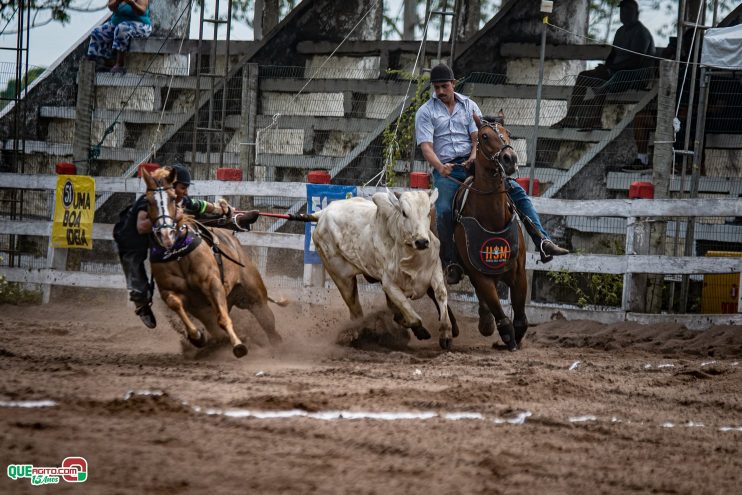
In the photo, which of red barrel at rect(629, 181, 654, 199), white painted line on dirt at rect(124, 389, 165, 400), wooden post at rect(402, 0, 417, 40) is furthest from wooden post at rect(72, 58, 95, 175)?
wooden post at rect(402, 0, 417, 40)

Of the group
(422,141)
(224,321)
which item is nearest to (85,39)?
(422,141)

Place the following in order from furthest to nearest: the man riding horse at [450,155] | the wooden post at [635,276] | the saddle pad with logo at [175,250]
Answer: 1. the wooden post at [635,276]
2. the man riding horse at [450,155]
3. the saddle pad with logo at [175,250]

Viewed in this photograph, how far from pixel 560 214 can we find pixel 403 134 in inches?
141

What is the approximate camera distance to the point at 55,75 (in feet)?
61.9

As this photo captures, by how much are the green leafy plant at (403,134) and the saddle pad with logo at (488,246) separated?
14.8 feet

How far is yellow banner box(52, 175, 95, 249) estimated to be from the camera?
13.5 metres

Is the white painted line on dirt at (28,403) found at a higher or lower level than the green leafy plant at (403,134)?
lower

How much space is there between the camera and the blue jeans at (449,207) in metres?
9.94

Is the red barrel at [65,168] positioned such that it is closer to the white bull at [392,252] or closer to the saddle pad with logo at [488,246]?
the white bull at [392,252]

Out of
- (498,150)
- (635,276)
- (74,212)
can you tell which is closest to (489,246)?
(498,150)

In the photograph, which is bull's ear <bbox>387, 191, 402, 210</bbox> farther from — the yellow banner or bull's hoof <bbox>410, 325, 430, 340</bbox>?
the yellow banner

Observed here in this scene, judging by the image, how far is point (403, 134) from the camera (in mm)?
14492

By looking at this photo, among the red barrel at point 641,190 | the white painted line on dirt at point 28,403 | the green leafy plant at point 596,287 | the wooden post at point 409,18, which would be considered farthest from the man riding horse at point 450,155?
the wooden post at point 409,18

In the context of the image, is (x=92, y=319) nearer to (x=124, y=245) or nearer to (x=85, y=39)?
(x=124, y=245)
